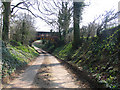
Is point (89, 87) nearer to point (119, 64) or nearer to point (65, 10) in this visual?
point (119, 64)

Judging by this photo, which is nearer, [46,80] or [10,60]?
[46,80]

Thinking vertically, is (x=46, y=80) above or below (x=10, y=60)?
below

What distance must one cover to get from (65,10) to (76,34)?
4.42 metres

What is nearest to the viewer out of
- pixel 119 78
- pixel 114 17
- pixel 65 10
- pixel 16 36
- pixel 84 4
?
pixel 119 78

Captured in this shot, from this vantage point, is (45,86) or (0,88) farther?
(45,86)

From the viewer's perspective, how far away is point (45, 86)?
196 inches

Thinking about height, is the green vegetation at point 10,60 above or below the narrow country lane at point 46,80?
above

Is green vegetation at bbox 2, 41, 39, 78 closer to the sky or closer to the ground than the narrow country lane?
closer to the sky

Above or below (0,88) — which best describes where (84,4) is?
above

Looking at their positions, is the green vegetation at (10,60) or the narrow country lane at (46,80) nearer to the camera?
the narrow country lane at (46,80)

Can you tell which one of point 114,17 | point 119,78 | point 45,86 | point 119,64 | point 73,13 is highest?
point 73,13

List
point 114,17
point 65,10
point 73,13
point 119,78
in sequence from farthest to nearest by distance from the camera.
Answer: point 73,13, point 65,10, point 114,17, point 119,78

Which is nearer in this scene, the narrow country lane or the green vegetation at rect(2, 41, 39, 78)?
the narrow country lane

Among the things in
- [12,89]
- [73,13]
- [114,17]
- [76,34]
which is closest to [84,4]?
[73,13]
